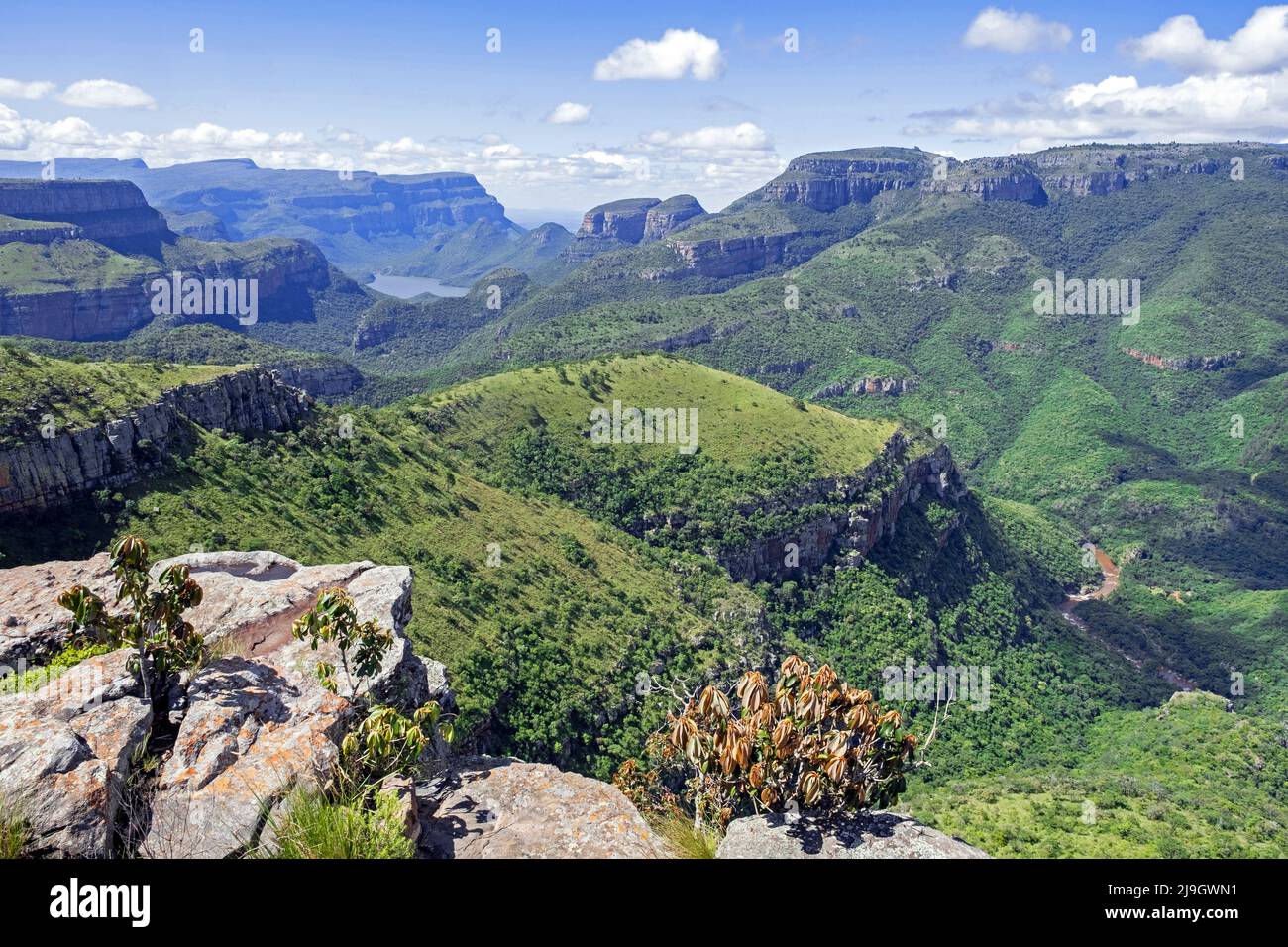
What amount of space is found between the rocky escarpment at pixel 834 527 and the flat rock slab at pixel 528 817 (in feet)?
234

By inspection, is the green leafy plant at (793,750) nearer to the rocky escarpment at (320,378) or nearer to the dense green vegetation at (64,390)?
the dense green vegetation at (64,390)

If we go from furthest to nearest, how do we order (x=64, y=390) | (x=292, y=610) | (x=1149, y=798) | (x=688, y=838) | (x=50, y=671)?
(x=1149, y=798)
(x=64, y=390)
(x=292, y=610)
(x=50, y=671)
(x=688, y=838)

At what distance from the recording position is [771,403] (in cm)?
10956

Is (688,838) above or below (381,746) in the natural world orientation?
below

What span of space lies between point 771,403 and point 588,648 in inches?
2522

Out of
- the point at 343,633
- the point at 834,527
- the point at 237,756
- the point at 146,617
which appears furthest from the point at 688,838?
the point at 834,527

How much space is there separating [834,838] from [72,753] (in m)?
11.9

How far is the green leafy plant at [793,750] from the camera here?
12.1 metres

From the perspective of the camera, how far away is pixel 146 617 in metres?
13.6

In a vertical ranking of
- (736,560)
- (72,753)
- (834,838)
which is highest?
(72,753)

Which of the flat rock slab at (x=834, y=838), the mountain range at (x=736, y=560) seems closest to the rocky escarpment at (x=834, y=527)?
the mountain range at (x=736, y=560)

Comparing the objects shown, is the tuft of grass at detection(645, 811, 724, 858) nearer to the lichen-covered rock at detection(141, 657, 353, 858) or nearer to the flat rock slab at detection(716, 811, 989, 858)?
the flat rock slab at detection(716, 811, 989, 858)

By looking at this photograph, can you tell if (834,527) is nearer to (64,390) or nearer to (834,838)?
(64,390)
